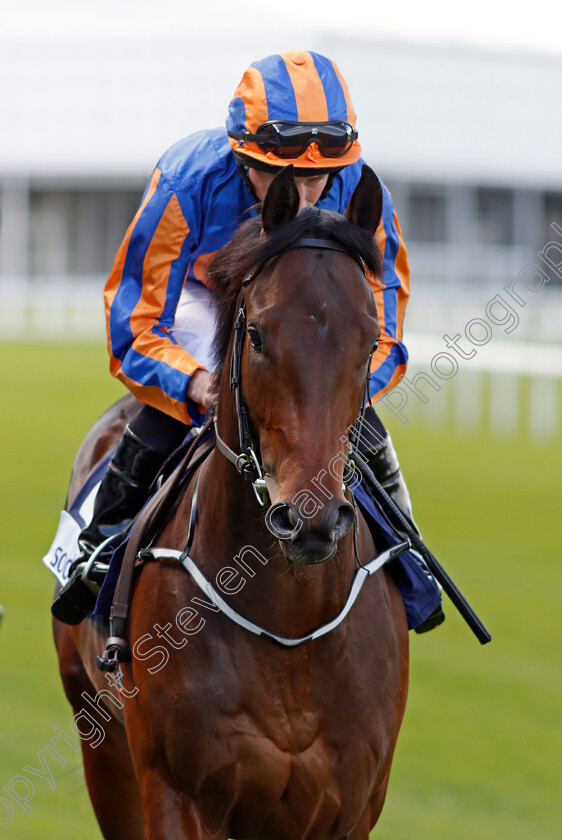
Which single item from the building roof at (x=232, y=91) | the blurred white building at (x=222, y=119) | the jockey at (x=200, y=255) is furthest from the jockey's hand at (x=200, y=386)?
the building roof at (x=232, y=91)

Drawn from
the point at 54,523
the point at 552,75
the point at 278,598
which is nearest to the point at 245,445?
the point at 278,598

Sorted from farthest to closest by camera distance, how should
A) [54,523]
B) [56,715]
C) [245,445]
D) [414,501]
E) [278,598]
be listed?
[414,501] → [54,523] → [56,715] → [278,598] → [245,445]

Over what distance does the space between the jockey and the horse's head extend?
407 millimetres

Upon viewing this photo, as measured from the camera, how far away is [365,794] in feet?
9.58

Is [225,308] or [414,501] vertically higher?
[225,308]

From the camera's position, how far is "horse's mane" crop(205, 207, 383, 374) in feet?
8.65

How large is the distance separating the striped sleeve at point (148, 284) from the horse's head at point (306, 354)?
69cm

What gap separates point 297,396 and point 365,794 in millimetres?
1130

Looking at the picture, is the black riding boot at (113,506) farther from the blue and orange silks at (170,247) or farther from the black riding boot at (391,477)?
the black riding boot at (391,477)

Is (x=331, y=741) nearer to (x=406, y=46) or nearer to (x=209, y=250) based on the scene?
(x=209, y=250)

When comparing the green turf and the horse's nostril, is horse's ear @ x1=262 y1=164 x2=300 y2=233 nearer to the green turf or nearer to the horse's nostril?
the horse's nostril

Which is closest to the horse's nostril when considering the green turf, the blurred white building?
the green turf

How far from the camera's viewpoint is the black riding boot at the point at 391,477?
350 centimetres

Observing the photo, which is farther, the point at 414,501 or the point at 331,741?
the point at 414,501
